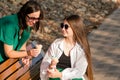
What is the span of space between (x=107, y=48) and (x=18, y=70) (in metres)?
3.04

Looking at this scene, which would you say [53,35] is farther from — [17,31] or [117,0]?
[17,31]

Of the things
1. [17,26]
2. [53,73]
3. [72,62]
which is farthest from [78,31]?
[17,26]

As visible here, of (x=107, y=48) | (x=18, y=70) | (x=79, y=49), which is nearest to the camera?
(x=79, y=49)

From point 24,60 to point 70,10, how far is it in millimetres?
4340

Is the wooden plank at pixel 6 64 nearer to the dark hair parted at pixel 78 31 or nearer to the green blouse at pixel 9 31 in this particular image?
the green blouse at pixel 9 31

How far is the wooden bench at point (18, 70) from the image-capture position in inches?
167

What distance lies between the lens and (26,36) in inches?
175

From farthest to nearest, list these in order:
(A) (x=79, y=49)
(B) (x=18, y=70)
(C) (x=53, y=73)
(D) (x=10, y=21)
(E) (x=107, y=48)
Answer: (E) (x=107, y=48)
(B) (x=18, y=70)
(A) (x=79, y=49)
(D) (x=10, y=21)
(C) (x=53, y=73)

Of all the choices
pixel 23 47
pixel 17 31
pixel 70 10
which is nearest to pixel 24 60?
pixel 23 47

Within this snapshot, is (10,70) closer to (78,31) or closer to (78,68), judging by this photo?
(78,68)

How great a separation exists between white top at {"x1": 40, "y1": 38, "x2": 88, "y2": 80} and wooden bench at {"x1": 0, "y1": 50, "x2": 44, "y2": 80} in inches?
8.2

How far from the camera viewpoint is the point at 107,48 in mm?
7184

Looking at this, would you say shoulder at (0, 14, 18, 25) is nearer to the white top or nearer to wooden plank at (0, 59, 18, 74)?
wooden plank at (0, 59, 18, 74)

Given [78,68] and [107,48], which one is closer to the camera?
[78,68]
